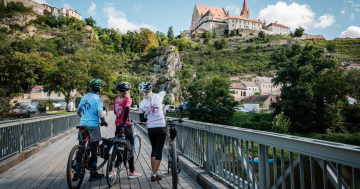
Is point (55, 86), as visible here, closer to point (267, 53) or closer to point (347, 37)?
point (267, 53)

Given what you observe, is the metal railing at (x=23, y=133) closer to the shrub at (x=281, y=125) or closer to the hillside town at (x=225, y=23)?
the shrub at (x=281, y=125)

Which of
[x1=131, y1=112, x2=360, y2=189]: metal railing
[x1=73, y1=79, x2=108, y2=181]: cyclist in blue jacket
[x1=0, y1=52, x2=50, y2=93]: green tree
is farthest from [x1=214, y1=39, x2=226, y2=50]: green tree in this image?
[x1=73, y1=79, x2=108, y2=181]: cyclist in blue jacket

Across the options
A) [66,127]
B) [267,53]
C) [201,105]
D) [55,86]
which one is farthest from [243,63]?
[66,127]

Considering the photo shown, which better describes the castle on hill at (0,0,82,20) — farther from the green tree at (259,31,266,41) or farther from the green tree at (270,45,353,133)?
the green tree at (270,45,353,133)

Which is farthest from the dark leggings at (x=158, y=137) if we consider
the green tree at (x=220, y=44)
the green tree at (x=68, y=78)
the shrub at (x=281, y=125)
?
the green tree at (x=220, y=44)

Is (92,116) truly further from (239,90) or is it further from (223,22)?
(223,22)

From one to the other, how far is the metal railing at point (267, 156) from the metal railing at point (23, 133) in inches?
164

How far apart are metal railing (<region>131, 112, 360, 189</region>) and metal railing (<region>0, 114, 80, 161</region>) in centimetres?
417

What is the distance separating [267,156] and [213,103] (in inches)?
1544

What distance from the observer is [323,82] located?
35.4 meters

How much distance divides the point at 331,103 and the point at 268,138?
129ft

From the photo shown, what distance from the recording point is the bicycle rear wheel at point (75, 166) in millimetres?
3322

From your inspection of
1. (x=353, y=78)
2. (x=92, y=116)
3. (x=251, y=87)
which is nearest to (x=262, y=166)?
(x=92, y=116)

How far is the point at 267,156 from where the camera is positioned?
2.53 meters
